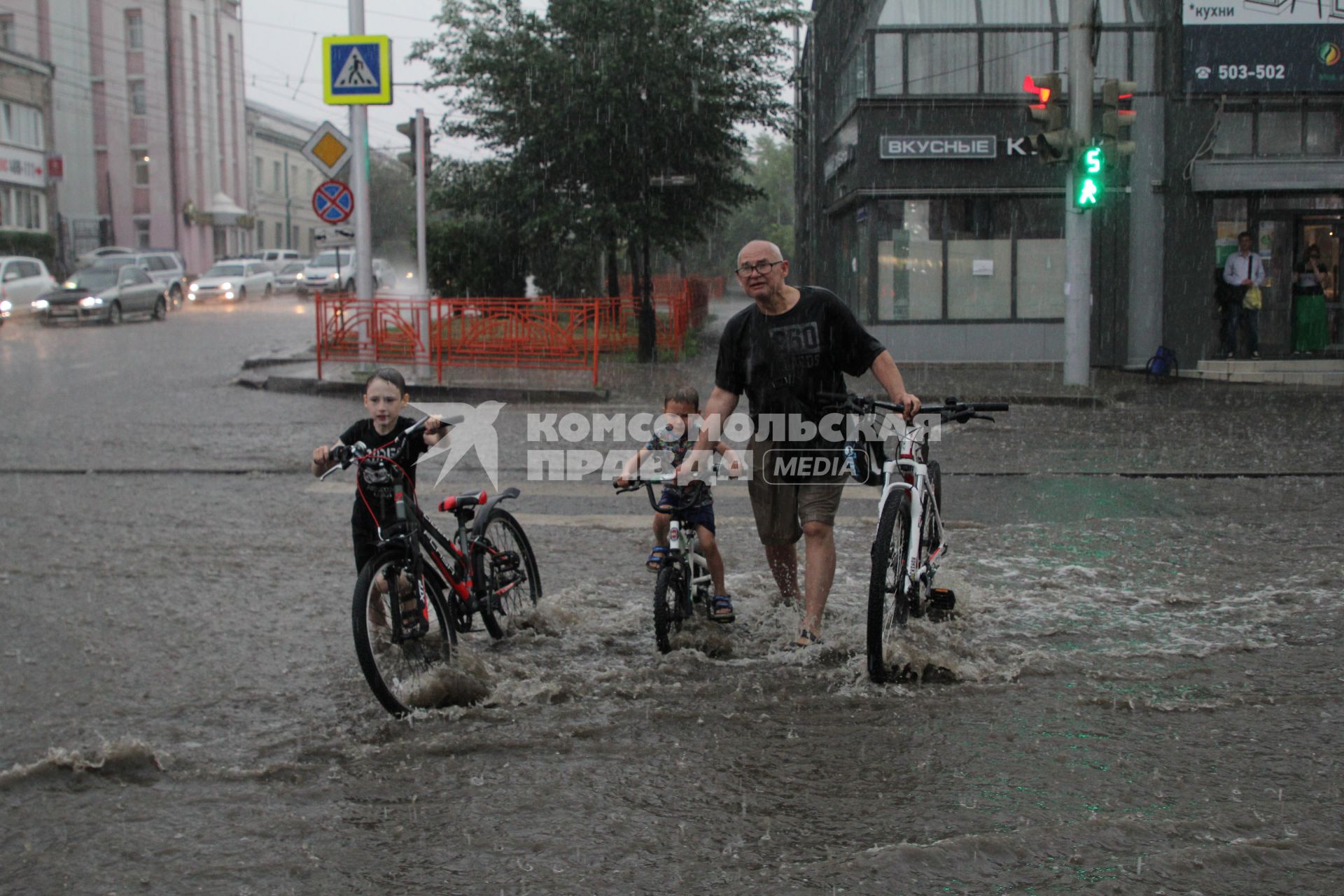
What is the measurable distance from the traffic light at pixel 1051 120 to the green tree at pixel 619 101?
6799 millimetres

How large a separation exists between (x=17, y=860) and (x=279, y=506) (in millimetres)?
5736

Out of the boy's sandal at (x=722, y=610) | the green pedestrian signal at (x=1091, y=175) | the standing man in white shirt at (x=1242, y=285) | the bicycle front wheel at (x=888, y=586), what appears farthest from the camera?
the standing man in white shirt at (x=1242, y=285)

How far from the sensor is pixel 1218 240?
21.4 metres

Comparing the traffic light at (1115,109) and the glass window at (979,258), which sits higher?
the traffic light at (1115,109)

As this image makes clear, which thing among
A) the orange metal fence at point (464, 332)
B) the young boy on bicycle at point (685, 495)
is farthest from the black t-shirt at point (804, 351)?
the orange metal fence at point (464, 332)

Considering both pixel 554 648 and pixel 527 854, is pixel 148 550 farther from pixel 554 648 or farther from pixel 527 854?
pixel 527 854

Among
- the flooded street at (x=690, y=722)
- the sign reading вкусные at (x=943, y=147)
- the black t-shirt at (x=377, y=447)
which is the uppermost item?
the sign reading вкусные at (x=943, y=147)

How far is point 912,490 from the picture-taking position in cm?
549

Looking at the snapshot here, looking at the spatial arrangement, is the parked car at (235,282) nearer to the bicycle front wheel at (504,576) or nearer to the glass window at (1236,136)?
the glass window at (1236,136)

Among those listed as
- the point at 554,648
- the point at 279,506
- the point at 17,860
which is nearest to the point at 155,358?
the point at 279,506

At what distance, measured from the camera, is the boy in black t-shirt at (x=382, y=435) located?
529cm

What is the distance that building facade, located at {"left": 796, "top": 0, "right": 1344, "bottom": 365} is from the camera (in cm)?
2095

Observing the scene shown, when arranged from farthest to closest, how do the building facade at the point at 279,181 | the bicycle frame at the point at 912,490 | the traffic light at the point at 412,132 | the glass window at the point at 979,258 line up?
1. the building facade at the point at 279,181
2. the traffic light at the point at 412,132
3. the glass window at the point at 979,258
4. the bicycle frame at the point at 912,490

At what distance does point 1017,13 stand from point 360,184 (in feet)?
36.7
